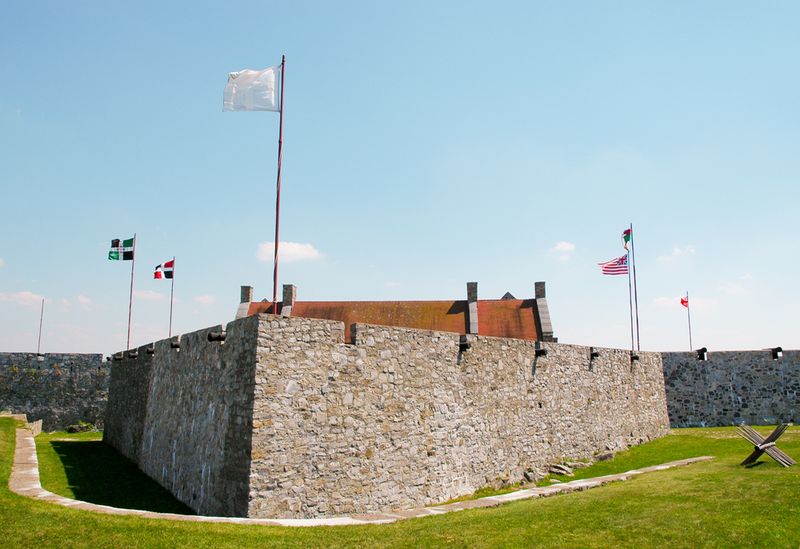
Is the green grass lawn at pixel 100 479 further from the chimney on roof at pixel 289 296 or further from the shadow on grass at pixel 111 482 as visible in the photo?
the chimney on roof at pixel 289 296

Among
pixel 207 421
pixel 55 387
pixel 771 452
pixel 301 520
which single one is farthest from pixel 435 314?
pixel 301 520

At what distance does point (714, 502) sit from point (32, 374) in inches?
1146

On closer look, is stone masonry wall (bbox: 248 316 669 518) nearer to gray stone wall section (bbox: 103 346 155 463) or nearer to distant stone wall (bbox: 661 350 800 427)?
gray stone wall section (bbox: 103 346 155 463)

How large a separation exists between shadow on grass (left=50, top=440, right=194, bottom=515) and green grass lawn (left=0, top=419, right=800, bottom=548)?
2557 mm

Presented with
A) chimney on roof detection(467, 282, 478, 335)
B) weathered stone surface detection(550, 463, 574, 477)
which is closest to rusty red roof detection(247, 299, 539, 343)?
chimney on roof detection(467, 282, 478, 335)

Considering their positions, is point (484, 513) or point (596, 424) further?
point (596, 424)

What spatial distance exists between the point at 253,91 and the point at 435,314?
79.0 feet

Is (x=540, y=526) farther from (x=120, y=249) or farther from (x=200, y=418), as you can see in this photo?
(x=120, y=249)

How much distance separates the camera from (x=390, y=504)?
11.1 meters

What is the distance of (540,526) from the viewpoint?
8258 mm

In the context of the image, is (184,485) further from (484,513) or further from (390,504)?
(484,513)

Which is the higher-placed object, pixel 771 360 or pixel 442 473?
pixel 771 360

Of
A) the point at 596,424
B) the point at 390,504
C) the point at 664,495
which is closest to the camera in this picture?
the point at 664,495

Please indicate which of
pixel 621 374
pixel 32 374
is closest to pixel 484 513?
pixel 621 374
